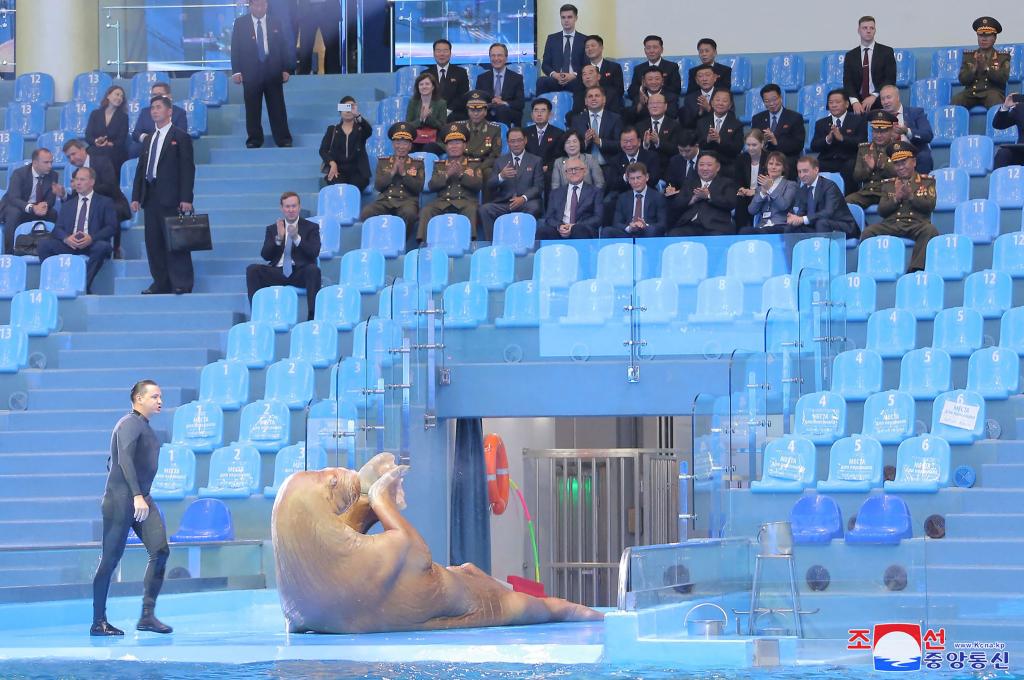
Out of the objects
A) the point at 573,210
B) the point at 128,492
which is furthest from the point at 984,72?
the point at 128,492

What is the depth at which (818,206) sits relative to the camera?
546 inches

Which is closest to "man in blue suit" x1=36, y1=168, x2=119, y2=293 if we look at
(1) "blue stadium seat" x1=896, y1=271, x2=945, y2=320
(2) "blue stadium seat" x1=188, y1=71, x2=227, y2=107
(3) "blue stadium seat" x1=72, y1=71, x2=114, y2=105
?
(2) "blue stadium seat" x1=188, y1=71, x2=227, y2=107

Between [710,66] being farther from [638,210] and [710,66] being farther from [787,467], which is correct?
[787,467]

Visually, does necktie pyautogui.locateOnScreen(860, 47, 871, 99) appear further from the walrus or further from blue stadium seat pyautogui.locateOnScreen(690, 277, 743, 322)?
the walrus

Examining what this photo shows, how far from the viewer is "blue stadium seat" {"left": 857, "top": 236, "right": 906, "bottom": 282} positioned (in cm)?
1328

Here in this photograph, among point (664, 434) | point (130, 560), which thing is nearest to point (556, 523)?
point (664, 434)

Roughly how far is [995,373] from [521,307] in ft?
11.0

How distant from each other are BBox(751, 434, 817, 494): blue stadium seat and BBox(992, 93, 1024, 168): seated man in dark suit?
460cm

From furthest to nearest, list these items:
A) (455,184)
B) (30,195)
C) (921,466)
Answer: (30,195), (455,184), (921,466)

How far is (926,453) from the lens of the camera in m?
11.0

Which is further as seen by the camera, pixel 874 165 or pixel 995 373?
pixel 874 165

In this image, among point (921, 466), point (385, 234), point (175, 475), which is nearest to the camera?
point (921, 466)

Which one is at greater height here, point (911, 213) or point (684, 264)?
point (911, 213)

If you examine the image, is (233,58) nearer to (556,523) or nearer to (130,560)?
(556,523)
